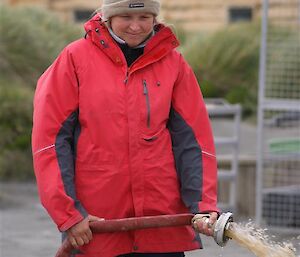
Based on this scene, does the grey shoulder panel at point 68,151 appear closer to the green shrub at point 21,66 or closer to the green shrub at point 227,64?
the green shrub at point 21,66

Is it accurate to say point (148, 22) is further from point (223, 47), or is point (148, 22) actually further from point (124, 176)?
point (223, 47)

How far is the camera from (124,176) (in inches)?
175

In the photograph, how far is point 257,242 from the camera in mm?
4105

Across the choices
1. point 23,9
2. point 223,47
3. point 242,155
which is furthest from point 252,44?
point 242,155

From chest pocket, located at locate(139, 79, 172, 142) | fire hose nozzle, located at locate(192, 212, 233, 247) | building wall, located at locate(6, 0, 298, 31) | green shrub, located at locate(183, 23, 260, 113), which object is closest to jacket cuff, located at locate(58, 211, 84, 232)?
chest pocket, located at locate(139, 79, 172, 142)

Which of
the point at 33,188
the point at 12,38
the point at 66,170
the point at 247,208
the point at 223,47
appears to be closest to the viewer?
the point at 66,170

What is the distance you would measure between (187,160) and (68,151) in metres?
0.48

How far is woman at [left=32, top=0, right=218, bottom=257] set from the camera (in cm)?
443

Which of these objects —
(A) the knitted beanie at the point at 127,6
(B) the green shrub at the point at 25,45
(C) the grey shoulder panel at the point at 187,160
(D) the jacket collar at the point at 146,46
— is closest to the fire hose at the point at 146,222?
(C) the grey shoulder panel at the point at 187,160

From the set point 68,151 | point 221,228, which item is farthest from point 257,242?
point 68,151

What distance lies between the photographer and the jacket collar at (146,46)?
14.8 ft

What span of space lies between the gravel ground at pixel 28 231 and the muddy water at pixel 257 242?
1981 millimetres

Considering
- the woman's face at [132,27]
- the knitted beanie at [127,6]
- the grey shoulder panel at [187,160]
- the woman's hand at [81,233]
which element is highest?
the knitted beanie at [127,6]

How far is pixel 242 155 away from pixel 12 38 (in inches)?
148
